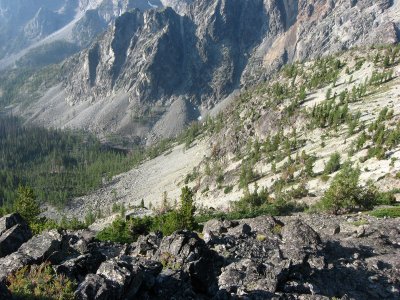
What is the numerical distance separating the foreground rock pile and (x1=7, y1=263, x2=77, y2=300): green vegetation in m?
0.73

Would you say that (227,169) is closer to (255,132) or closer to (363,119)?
(255,132)

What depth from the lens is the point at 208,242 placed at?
118 ft

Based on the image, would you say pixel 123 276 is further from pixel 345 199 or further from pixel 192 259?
pixel 345 199

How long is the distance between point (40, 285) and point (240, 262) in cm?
1712

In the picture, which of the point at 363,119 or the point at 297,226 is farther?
the point at 363,119

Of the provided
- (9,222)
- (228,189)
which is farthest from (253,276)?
(228,189)

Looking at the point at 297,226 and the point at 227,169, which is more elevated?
the point at 297,226

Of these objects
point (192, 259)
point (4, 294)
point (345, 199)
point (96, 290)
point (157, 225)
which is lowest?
point (345, 199)

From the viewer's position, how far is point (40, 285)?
19.8 metres

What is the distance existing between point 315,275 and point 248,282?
6822 millimetres

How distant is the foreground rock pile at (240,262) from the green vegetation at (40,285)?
2.38 feet

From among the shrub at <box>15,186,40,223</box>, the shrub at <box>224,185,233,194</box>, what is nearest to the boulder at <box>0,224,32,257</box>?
the shrub at <box>15,186,40,223</box>

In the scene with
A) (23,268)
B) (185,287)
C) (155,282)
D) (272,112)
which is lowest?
(272,112)

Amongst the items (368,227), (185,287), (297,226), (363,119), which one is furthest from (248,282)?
(363,119)
